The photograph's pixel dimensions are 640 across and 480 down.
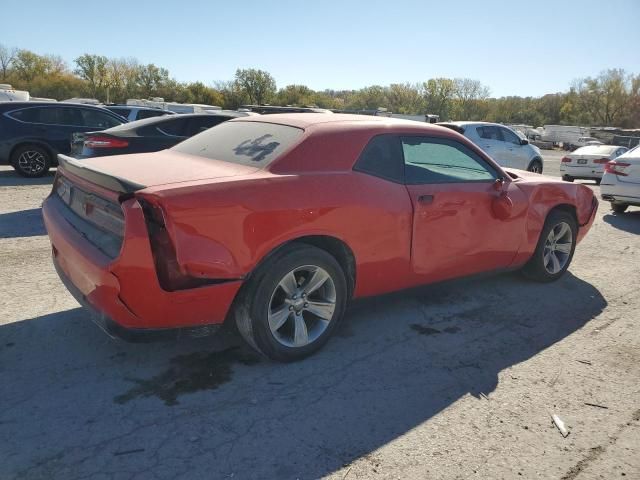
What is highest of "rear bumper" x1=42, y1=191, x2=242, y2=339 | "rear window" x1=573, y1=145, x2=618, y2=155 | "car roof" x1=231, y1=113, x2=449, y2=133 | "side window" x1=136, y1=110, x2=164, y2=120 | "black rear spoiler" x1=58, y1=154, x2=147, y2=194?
"car roof" x1=231, y1=113, x2=449, y2=133

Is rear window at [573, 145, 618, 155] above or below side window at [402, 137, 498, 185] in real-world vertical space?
below

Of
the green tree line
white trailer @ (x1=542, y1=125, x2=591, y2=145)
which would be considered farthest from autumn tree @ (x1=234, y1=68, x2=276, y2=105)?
white trailer @ (x1=542, y1=125, x2=591, y2=145)

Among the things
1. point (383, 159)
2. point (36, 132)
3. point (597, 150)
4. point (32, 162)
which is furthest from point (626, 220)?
point (32, 162)

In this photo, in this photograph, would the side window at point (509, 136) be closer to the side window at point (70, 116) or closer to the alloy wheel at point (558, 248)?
the alloy wheel at point (558, 248)

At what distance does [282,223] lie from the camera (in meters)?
3.00

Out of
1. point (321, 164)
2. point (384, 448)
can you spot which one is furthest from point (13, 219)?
point (384, 448)

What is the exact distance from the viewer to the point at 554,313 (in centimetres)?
439

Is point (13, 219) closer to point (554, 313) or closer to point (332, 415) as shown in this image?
point (332, 415)

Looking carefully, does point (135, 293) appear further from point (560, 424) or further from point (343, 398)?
point (560, 424)

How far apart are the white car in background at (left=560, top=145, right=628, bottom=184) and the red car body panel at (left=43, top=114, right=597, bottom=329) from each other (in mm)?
11720

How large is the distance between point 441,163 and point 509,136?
10162mm

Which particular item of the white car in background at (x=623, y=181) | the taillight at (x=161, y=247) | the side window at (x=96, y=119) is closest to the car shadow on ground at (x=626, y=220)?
the white car in background at (x=623, y=181)

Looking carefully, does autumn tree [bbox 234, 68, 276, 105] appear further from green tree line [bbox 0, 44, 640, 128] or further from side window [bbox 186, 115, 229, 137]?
side window [bbox 186, 115, 229, 137]

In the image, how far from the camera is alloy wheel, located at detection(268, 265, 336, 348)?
10.4 ft
